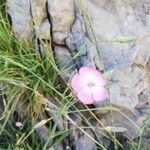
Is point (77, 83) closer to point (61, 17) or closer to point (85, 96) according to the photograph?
point (85, 96)

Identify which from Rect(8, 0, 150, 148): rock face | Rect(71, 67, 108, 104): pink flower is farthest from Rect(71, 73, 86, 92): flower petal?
Rect(8, 0, 150, 148): rock face

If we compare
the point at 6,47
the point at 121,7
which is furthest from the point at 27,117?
the point at 121,7

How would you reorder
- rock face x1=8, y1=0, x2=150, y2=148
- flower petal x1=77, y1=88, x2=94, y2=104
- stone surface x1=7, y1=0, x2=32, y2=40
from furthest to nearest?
stone surface x1=7, y1=0, x2=32, y2=40, rock face x1=8, y1=0, x2=150, y2=148, flower petal x1=77, y1=88, x2=94, y2=104

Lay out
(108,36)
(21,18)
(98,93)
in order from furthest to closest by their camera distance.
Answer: (21,18) → (108,36) → (98,93)

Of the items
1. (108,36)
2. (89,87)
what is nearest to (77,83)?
(89,87)

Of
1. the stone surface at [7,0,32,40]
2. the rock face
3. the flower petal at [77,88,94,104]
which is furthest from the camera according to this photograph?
the stone surface at [7,0,32,40]

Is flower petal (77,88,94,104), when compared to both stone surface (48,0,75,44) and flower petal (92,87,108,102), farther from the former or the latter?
stone surface (48,0,75,44)

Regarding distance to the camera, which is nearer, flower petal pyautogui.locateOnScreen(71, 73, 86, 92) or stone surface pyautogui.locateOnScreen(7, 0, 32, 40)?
flower petal pyautogui.locateOnScreen(71, 73, 86, 92)
